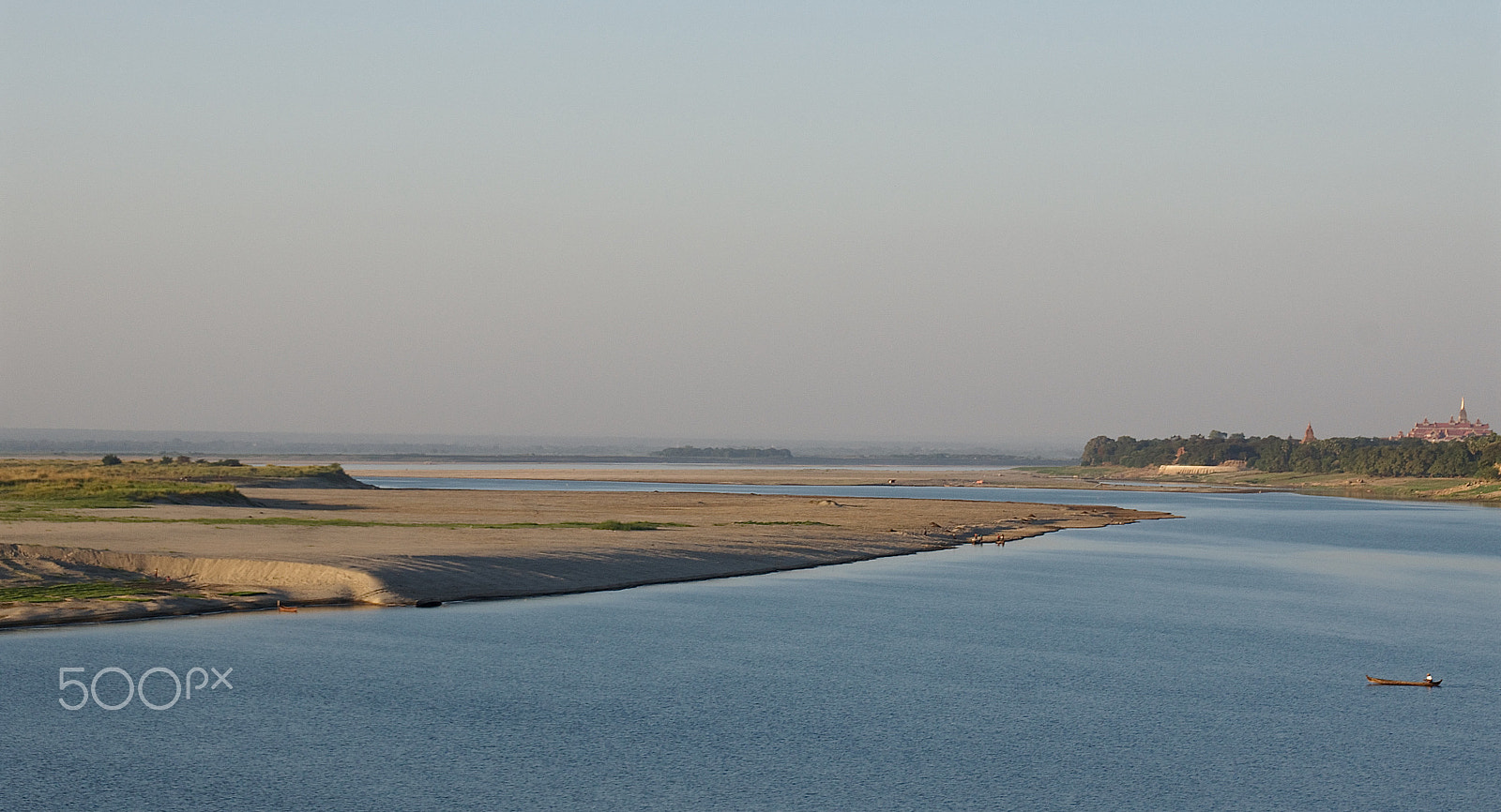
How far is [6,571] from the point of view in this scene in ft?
149

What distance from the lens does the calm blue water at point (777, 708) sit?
24328 millimetres

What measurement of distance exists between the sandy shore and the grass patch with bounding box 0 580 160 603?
0.71 metres

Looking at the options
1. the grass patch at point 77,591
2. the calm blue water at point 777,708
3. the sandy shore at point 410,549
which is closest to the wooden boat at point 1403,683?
the calm blue water at point 777,708

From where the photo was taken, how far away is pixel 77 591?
142 feet

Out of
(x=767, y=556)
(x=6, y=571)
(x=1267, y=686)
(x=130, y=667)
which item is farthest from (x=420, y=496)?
(x=1267, y=686)

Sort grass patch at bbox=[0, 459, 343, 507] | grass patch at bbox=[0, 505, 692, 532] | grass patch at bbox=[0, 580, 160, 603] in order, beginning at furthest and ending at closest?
grass patch at bbox=[0, 459, 343, 507], grass patch at bbox=[0, 505, 692, 532], grass patch at bbox=[0, 580, 160, 603]

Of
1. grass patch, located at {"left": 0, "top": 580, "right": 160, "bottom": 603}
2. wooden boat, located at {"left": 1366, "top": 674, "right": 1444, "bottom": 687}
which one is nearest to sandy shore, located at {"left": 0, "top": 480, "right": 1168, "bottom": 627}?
grass patch, located at {"left": 0, "top": 580, "right": 160, "bottom": 603}

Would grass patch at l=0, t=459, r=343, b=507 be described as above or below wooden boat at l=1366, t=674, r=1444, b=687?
above

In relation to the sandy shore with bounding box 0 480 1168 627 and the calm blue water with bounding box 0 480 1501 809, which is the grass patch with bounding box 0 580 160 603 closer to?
the sandy shore with bounding box 0 480 1168 627

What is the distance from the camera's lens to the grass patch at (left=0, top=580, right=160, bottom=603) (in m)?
41.5

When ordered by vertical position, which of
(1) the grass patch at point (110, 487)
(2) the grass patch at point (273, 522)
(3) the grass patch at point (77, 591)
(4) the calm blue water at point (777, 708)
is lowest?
(4) the calm blue water at point (777, 708)

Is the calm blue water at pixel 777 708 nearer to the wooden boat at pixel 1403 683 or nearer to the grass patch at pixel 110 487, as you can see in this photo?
the wooden boat at pixel 1403 683

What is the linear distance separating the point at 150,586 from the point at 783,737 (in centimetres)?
2816

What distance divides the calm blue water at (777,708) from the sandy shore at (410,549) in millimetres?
2922
